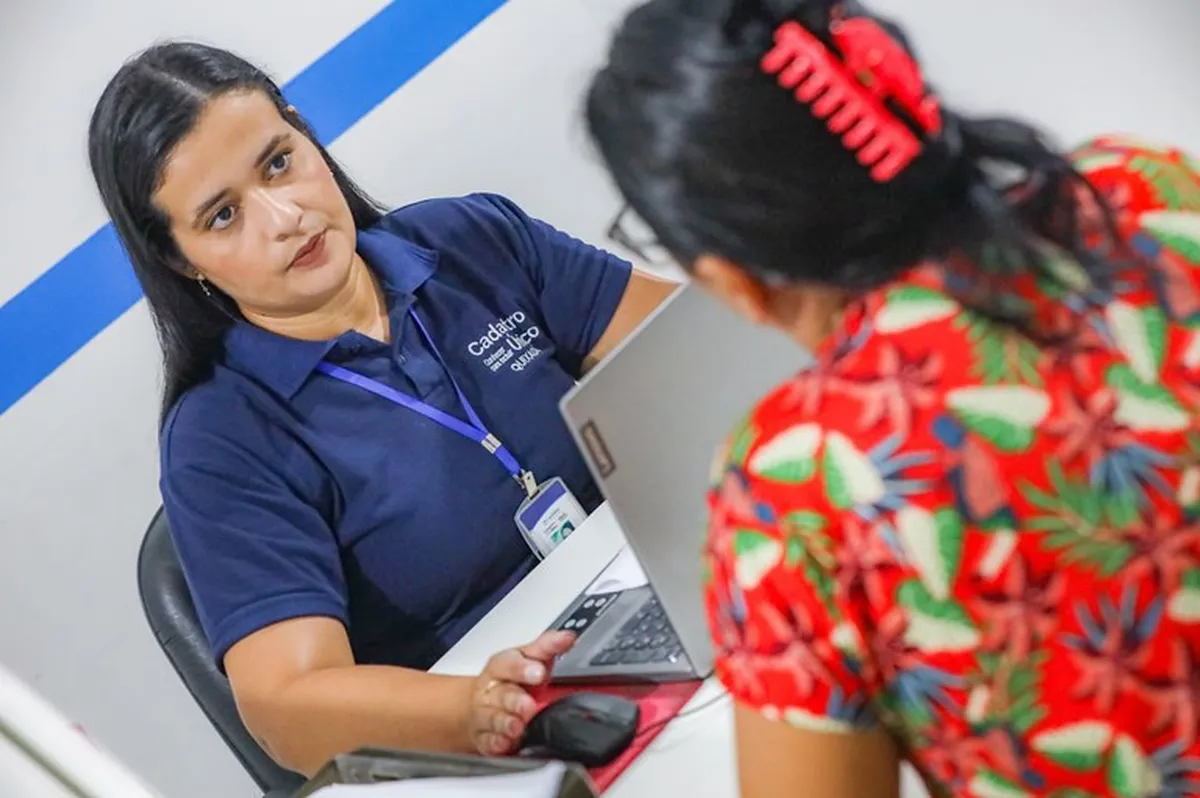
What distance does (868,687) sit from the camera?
0.72 m

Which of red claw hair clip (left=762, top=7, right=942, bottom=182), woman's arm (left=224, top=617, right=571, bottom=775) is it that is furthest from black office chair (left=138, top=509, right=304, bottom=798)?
red claw hair clip (left=762, top=7, right=942, bottom=182)

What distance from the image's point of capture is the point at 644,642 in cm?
123

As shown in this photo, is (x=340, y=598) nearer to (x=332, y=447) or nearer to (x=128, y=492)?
(x=332, y=447)

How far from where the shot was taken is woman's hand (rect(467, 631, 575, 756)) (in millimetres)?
1208

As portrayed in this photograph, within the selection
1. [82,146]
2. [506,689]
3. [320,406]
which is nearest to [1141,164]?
[506,689]

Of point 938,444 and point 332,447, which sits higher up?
point 938,444

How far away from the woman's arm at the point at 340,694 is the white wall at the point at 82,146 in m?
0.51

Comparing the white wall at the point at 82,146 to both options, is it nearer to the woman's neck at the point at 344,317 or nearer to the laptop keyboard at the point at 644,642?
the woman's neck at the point at 344,317

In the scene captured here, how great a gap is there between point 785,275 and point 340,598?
3.11 ft

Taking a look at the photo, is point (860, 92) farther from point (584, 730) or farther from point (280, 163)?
point (280, 163)

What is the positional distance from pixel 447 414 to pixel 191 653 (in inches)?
17.8

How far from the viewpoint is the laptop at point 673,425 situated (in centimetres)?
101

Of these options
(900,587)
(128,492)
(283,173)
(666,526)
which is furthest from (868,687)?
(128,492)

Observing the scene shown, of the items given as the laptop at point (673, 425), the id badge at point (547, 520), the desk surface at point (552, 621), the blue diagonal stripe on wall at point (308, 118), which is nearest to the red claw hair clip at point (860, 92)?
the laptop at point (673, 425)
